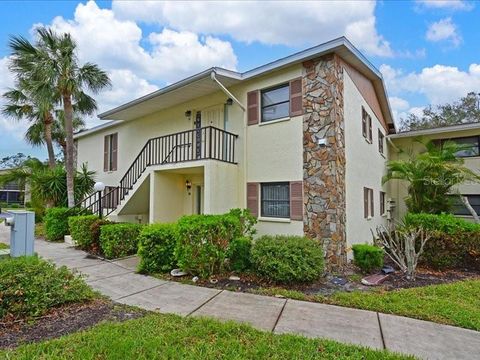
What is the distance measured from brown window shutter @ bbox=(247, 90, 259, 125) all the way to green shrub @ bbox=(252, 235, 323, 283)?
4.53 metres

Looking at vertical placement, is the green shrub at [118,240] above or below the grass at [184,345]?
above

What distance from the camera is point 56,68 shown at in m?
12.4

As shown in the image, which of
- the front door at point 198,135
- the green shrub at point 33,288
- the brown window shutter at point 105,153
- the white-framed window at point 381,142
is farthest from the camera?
the brown window shutter at point 105,153

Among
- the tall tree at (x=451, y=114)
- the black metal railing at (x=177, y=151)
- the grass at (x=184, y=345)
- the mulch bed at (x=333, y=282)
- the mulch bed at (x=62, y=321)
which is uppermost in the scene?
the tall tree at (x=451, y=114)

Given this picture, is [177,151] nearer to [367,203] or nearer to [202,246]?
[202,246]

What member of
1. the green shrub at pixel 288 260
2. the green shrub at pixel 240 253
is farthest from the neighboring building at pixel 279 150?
the green shrub at pixel 240 253

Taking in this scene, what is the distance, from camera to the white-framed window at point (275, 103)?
9328 millimetres

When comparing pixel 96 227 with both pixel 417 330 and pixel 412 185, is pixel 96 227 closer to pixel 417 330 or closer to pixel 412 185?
pixel 417 330

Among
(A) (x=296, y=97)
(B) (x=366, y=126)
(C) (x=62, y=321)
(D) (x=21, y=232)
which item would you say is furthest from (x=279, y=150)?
(C) (x=62, y=321)

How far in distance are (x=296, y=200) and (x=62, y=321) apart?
6.24m

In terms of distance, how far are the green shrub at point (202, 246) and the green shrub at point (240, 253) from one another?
0.23 meters

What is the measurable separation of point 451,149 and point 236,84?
901cm

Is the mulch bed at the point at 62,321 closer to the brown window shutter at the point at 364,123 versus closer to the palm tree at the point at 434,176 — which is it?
the brown window shutter at the point at 364,123

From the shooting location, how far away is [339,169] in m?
8.39
